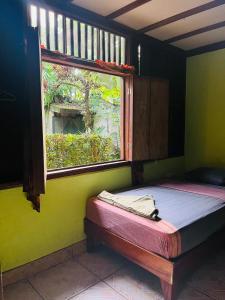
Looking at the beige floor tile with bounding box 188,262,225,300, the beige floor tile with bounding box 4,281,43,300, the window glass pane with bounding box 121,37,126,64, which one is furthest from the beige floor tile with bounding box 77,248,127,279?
the window glass pane with bounding box 121,37,126,64

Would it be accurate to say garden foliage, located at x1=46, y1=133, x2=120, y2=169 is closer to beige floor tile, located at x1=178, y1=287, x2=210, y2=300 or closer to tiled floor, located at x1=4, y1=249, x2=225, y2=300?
tiled floor, located at x1=4, y1=249, x2=225, y2=300

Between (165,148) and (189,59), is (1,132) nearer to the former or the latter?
(165,148)

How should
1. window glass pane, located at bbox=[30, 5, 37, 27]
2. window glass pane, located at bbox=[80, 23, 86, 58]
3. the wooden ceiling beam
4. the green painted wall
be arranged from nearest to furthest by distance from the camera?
window glass pane, located at bbox=[30, 5, 37, 27], window glass pane, located at bbox=[80, 23, 86, 58], the wooden ceiling beam, the green painted wall

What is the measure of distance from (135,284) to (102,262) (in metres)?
0.42

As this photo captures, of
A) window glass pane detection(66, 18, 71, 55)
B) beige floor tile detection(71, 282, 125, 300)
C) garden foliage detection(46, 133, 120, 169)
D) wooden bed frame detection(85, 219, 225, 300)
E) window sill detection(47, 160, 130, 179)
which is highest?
window glass pane detection(66, 18, 71, 55)

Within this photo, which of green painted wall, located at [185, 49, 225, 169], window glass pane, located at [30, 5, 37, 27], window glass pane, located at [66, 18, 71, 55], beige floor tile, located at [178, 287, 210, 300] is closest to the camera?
beige floor tile, located at [178, 287, 210, 300]

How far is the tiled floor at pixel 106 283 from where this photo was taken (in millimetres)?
1806

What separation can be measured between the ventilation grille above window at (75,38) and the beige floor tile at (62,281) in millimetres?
1985

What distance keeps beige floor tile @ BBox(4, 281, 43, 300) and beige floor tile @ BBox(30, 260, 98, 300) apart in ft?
0.15

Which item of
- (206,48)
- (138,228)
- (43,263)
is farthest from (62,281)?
(206,48)

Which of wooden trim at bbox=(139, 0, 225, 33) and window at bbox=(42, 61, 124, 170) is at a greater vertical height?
wooden trim at bbox=(139, 0, 225, 33)

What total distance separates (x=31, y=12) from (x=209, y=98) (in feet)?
8.31

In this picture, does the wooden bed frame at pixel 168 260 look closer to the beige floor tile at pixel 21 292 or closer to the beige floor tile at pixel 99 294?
the beige floor tile at pixel 99 294

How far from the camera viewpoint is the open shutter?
1647 millimetres
